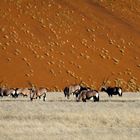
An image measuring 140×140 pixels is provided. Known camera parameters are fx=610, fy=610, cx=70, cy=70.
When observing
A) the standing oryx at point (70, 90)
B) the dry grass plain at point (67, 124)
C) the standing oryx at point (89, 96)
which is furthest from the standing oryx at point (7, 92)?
the dry grass plain at point (67, 124)

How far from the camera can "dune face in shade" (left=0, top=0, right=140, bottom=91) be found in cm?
6425

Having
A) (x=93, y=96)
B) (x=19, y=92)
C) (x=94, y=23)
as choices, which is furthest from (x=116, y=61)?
(x=93, y=96)

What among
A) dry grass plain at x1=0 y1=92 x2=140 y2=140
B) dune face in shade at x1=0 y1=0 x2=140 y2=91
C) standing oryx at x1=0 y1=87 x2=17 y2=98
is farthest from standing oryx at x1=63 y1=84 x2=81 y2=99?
dune face in shade at x1=0 y1=0 x2=140 y2=91

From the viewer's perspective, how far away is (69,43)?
230ft

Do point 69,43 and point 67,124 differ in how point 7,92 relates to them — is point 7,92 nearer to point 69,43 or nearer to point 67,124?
point 67,124

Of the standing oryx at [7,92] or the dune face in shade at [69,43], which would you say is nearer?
the standing oryx at [7,92]

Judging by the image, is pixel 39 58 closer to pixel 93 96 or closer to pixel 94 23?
pixel 94 23

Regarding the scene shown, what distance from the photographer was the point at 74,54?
68.2 meters

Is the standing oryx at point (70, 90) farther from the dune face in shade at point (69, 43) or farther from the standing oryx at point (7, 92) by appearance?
the dune face in shade at point (69, 43)

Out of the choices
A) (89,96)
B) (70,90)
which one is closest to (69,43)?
(70,90)

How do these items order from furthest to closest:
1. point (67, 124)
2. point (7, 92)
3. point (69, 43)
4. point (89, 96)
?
point (69, 43)
point (7, 92)
point (89, 96)
point (67, 124)

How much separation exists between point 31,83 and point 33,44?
8016mm

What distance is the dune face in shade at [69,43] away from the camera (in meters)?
64.2

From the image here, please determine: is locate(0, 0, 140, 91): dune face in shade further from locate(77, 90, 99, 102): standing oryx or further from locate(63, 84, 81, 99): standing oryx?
locate(77, 90, 99, 102): standing oryx
